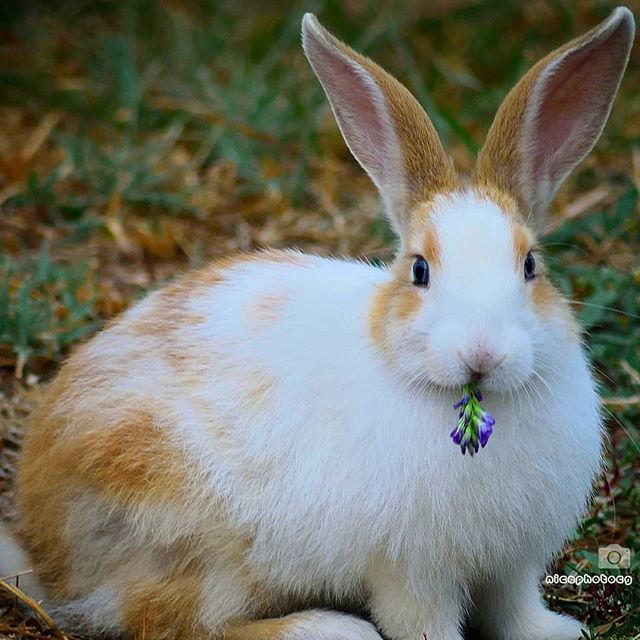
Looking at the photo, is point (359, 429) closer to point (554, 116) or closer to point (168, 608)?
point (168, 608)

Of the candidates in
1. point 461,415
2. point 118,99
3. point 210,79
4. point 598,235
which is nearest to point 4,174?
point 118,99

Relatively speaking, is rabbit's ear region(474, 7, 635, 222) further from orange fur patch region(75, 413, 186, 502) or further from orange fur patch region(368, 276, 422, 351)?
orange fur patch region(75, 413, 186, 502)

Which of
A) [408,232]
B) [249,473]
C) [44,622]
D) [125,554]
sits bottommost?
[44,622]

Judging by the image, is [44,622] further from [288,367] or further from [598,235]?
[598,235]

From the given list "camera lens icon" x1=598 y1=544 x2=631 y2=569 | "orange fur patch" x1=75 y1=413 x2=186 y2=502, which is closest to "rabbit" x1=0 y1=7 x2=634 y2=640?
"orange fur patch" x1=75 y1=413 x2=186 y2=502

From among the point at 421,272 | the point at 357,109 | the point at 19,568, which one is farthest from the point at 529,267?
the point at 19,568

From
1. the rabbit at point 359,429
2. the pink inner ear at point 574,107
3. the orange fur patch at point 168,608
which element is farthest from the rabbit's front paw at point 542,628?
the pink inner ear at point 574,107
